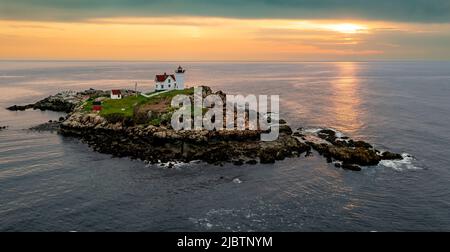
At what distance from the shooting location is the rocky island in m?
67.2

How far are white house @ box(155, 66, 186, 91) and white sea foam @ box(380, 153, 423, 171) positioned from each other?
6558cm

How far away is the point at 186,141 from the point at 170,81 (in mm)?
45296

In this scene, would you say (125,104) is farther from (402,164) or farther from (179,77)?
(402,164)

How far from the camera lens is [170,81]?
114250 millimetres

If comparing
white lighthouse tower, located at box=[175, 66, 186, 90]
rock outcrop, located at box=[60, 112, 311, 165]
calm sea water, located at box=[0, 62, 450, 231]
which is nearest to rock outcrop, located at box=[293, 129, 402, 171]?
calm sea water, located at box=[0, 62, 450, 231]

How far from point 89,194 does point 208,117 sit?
112 feet

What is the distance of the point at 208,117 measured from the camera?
8081 centimetres

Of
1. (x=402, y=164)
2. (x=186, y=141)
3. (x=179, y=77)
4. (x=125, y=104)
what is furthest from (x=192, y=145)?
(x=179, y=77)

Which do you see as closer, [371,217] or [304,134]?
[371,217]

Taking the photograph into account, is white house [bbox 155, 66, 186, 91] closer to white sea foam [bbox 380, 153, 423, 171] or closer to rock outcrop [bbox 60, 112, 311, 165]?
rock outcrop [bbox 60, 112, 311, 165]

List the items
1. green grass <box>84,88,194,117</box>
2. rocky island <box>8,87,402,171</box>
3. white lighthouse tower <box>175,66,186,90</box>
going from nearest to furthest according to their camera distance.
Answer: rocky island <box>8,87,402,171</box>
green grass <box>84,88,194,117</box>
white lighthouse tower <box>175,66,186,90</box>

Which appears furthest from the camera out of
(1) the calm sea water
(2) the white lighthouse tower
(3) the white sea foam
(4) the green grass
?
(2) the white lighthouse tower
